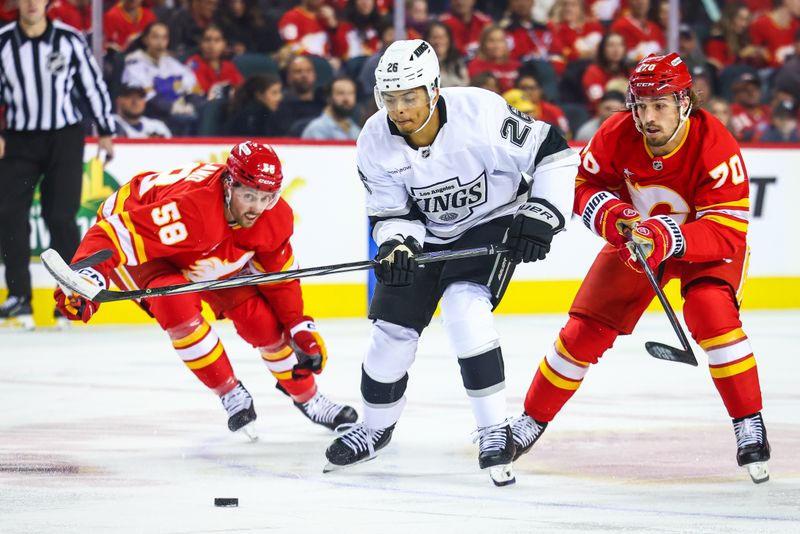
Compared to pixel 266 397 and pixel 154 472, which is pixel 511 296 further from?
pixel 154 472

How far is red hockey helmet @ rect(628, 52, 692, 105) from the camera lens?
3.60m

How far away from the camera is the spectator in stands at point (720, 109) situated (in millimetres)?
8719

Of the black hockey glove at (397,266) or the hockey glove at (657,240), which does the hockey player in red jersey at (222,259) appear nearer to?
the black hockey glove at (397,266)

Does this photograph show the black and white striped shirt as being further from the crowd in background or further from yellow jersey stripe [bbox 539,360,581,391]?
yellow jersey stripe [bbox 539,360,581,391]

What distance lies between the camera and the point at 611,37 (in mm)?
8961

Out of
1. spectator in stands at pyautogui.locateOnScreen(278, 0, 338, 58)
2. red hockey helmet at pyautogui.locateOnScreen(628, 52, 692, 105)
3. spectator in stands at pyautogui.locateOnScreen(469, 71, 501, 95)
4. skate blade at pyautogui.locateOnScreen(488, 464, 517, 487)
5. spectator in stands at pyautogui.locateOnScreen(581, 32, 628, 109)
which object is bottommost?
spectator in stands at pyautogui.locateOnScreen(581, 32, 628, 109)

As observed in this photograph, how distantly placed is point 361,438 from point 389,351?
0.90 feet

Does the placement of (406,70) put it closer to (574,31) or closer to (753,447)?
(753,447)

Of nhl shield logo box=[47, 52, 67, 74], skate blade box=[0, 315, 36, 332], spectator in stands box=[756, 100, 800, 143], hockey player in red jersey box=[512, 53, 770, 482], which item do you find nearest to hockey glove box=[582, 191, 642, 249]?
hockey player in red jersey box=[512, 53, 770, 482]

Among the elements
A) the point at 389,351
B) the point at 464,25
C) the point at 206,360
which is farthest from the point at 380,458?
the point at 464,25

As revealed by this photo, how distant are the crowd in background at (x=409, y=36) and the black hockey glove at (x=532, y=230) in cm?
433

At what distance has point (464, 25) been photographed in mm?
8867

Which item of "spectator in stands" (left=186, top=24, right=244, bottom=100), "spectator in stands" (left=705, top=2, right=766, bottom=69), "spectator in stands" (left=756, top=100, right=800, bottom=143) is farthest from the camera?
"spectator in stands" (left=705, top=2, right=766, bottom=69)

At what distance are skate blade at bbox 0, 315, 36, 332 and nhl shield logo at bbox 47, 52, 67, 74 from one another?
50.3 inches
